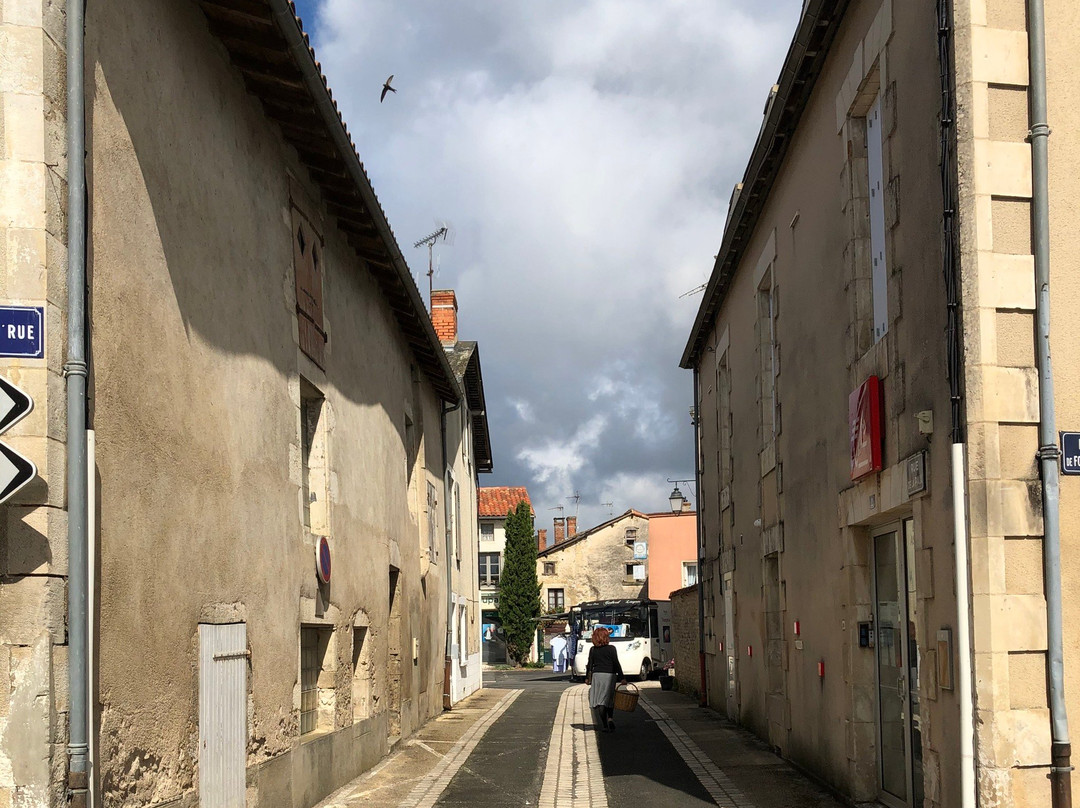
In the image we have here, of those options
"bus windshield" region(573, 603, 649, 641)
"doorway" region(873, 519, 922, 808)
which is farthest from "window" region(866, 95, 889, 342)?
"bus windshield" region(573, 603, 649, 641)

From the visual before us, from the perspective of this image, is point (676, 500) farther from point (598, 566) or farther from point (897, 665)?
point (897, 665)

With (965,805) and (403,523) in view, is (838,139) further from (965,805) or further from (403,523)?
(403,523)

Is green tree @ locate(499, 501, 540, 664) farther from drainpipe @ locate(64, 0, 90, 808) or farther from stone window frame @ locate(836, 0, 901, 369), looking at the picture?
drainpipe @ locate(64, 0, 90, 808)

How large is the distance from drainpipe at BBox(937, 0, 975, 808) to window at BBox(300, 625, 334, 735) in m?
5.86

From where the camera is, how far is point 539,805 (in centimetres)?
987

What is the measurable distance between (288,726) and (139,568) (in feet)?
11.1

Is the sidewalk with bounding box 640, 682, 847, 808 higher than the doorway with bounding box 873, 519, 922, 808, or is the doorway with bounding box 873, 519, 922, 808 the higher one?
the doorway with bounding box 873, 519, 922, 808

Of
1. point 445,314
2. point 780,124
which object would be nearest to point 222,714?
point 780,124

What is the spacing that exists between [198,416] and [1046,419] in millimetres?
4842

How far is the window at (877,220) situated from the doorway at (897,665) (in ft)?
4.88

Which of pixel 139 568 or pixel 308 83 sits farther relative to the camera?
pixel 308 83

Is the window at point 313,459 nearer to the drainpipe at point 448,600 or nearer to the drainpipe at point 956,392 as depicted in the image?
the drainpipe at point 956,392

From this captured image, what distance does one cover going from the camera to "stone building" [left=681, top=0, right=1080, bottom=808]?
6.38m

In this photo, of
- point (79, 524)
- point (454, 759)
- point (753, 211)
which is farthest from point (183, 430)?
point (753, 211)
